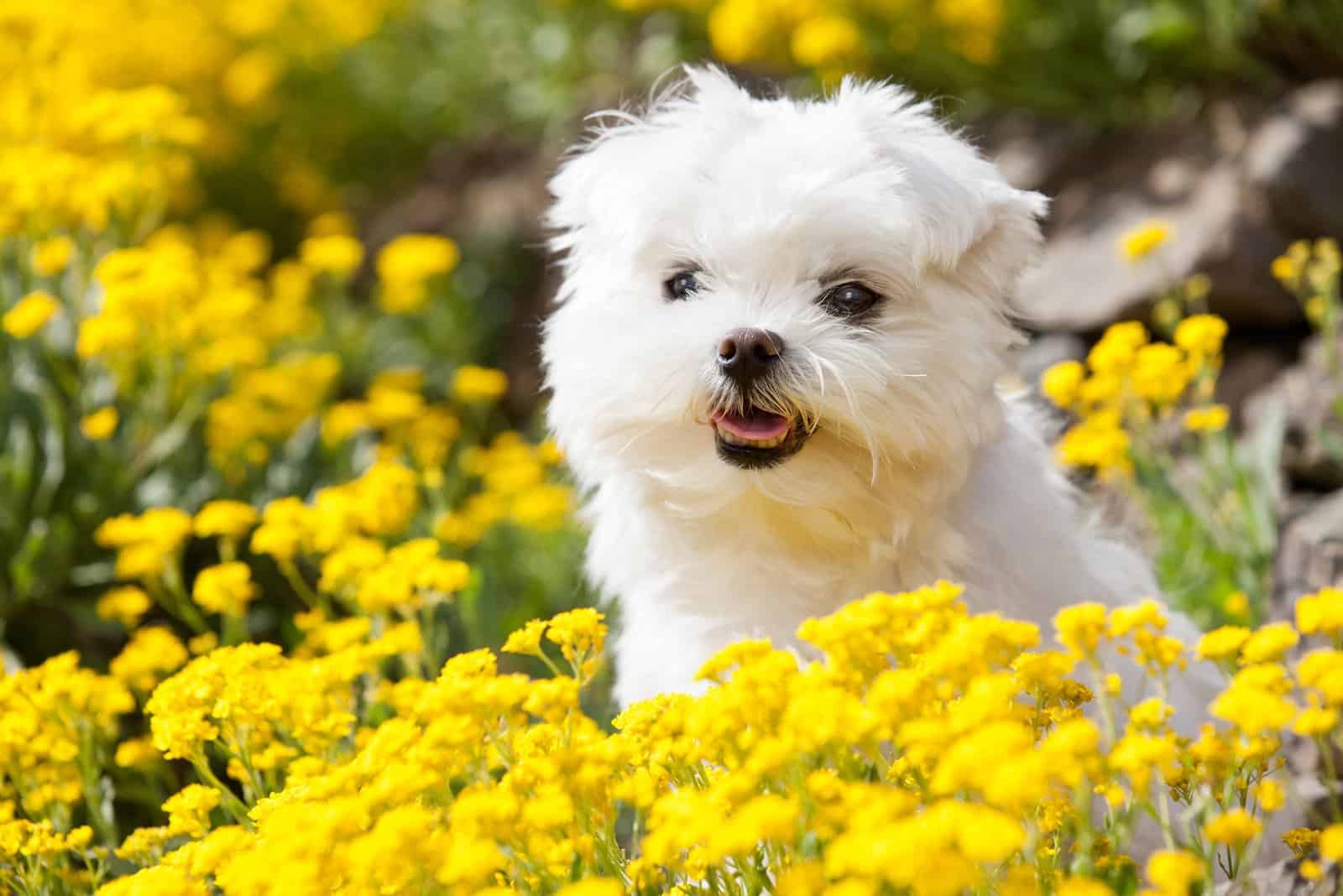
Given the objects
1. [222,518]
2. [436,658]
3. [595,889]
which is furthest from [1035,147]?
[595,889]

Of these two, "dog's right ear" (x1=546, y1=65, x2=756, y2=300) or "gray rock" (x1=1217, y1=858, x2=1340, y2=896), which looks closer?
"gray rock" (x1=1217, y1=858, x2=1340, y2=896)

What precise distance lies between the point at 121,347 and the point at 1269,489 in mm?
3271

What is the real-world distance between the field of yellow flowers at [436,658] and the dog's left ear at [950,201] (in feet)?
1.95

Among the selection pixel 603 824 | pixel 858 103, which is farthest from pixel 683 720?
pixel 858 103

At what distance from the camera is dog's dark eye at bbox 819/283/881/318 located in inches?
97.7

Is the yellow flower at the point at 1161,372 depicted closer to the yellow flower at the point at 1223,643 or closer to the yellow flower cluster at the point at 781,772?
the yellow flower cluster at the point at 781,772

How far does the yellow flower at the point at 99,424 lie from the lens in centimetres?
388

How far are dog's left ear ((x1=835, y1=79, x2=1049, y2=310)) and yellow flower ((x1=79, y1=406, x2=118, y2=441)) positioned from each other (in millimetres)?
2344

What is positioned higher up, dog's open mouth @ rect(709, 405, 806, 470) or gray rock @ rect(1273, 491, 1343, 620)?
gray rock @ rect(1273, 491, 1343, 620)

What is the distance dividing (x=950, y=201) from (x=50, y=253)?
2890 mm

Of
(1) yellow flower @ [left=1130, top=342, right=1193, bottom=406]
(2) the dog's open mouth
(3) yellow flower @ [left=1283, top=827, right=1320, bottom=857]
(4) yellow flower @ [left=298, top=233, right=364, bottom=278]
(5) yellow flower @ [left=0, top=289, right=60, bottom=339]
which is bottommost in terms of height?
(3) yellow flower @ [left=1283, top=827, right=1320, bottom=857]

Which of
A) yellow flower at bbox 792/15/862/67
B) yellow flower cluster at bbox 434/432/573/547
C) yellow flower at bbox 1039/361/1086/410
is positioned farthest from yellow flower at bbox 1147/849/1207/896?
yellow flower at bbox 792/15/862/67

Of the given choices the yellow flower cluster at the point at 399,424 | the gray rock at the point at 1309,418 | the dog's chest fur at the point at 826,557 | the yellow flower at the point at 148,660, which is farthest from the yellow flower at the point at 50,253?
the gray rock at the point at 1309,418

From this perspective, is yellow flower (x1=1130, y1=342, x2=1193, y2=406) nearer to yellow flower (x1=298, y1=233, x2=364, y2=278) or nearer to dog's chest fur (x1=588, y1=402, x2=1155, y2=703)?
dog's chest fur (x1=588, y1=402, x2=1155, y2=703)
